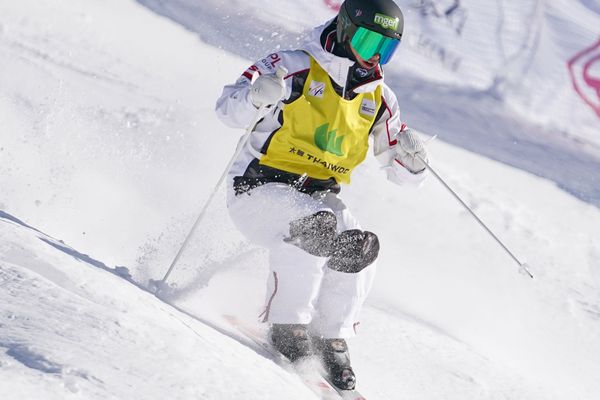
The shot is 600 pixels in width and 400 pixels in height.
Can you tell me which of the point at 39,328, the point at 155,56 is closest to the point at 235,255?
the point at 39,328

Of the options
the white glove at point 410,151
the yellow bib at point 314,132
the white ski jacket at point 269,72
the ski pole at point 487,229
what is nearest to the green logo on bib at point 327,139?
the yellow bib at point 314,132

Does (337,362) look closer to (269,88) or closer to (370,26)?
(269,88)

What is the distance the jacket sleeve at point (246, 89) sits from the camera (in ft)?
13.0

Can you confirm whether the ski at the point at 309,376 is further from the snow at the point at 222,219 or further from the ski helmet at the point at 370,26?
the ski helmet at the point at 370,26

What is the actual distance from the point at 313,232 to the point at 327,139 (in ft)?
1.94

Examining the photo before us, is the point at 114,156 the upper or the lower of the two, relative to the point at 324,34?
lower

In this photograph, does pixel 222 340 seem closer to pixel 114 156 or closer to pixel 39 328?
pixel 39 328

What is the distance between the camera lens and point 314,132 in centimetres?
412

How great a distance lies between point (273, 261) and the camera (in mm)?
3822

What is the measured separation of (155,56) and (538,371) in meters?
4.21

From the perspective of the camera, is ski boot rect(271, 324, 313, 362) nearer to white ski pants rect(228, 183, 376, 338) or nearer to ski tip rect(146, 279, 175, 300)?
white ski pants rect(228, 183, 376, 338)

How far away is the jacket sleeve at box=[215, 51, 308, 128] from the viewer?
3.97 meters

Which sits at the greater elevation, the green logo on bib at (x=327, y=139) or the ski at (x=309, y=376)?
the green logo on bib at (x=327, y=139)

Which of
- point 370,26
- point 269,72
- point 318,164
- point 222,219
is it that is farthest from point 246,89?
point 222,219
